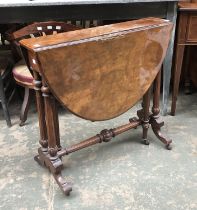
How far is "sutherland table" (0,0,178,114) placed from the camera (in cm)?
196

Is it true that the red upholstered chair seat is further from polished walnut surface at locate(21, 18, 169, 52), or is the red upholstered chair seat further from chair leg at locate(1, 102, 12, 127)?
polished walnut surface at locate(21, 18, 169, 52)

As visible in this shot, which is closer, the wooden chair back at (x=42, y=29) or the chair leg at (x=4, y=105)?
the wooden chair back at (x=42, y=29)

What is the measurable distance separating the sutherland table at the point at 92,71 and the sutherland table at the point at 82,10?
1.14ft

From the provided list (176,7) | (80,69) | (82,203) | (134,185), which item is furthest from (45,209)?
(176,7)

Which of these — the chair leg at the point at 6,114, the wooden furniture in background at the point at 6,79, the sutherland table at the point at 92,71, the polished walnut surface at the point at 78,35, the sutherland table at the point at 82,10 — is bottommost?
the chair leg at the point at 6,114

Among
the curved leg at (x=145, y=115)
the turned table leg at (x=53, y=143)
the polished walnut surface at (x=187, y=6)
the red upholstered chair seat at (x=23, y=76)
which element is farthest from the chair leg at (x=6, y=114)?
the polished walnut surface at (x=187, y=6)

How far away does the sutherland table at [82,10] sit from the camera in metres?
1.96

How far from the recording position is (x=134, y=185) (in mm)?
1811

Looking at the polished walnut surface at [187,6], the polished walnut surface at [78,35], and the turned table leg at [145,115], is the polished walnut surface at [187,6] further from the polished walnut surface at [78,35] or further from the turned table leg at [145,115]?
the turned table leg at [145,115]

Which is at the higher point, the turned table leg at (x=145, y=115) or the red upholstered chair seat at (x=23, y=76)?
the red upholstered chair seat at (x=23, y=76)

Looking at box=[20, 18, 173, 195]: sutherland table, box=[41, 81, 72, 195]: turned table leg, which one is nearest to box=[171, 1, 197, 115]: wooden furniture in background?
box=[20, 18, 173, 195]: sutherland table

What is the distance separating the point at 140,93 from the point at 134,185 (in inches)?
22.4

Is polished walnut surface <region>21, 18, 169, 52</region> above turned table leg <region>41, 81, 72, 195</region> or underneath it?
above

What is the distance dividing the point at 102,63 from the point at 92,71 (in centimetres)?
7
